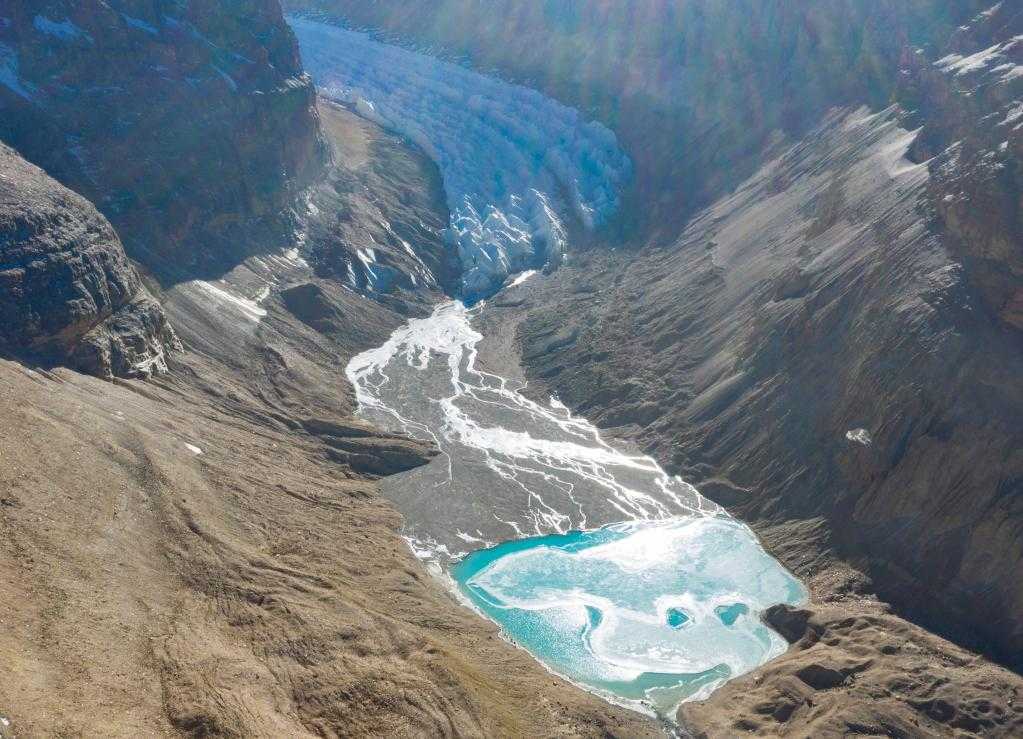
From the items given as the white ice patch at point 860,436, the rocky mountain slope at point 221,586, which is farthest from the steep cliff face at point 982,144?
the rocky mountain slope at point 221,586

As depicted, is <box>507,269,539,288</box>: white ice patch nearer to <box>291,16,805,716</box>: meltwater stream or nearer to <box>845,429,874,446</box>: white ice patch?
<box>291,16,805,716</box>: meltwater stream

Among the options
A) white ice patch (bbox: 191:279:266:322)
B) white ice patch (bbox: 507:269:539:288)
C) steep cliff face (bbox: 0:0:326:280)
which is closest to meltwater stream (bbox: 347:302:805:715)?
white ice patch (bbox: 191:279:266:322)

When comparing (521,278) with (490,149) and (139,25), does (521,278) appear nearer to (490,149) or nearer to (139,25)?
(490,149)

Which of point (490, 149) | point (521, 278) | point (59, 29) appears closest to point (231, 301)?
point (59, 29)

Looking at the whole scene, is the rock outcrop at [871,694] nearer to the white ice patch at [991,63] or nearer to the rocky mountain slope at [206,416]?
the rocky mountain slope at [206,416]

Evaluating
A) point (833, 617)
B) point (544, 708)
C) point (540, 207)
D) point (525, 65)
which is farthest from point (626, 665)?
point (525, 65)

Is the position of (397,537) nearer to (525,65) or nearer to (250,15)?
(250,15)
